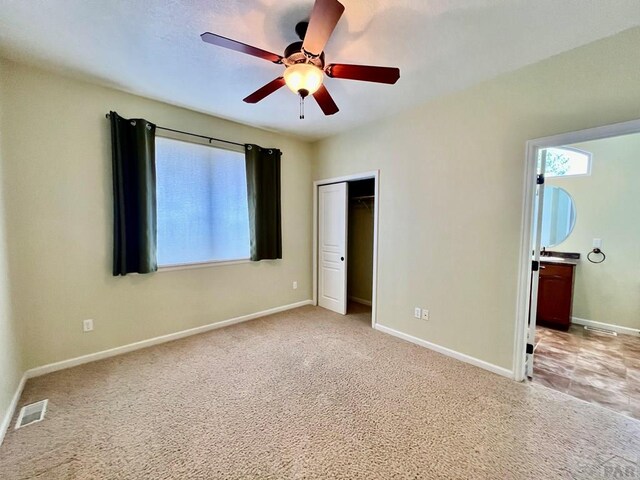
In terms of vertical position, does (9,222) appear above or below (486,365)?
above

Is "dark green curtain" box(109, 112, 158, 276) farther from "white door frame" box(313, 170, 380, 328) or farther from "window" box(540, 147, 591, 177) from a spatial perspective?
"window" box(540, 147, 591, 177)

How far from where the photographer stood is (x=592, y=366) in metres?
2.76

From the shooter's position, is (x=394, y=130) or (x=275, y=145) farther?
(x=275, y=145)

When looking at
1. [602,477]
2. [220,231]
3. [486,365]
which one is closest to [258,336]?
[220,231]

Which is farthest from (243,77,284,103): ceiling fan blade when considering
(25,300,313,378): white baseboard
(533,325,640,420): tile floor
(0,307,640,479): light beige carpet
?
(533,325,640,420): tile floor

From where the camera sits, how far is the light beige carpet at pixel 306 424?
1.61 meters

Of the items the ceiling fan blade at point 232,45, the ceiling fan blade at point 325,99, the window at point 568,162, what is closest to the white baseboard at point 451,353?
the ceiling fan blade at point 325,99

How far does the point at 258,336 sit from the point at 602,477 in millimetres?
3023

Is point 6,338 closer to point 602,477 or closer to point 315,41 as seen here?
point 315,41

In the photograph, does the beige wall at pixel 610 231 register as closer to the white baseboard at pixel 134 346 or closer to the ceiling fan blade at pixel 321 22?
the ceiling fan blade at pixel 321 22

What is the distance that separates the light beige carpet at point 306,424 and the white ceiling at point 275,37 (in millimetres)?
2752

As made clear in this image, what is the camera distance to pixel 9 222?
233cm

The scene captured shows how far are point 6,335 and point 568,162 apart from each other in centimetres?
654

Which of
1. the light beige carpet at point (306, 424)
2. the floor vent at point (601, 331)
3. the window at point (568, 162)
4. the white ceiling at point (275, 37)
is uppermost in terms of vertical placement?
the white ceiling at point (275, 37)
